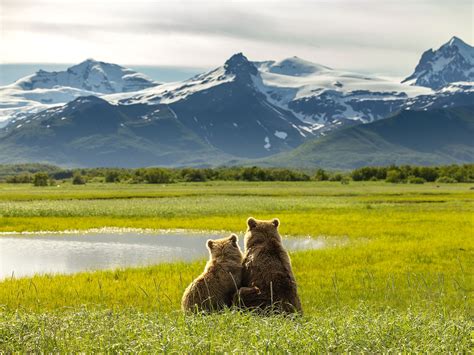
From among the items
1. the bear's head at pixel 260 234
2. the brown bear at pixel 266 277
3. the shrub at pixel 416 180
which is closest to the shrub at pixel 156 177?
the shrub at pixel 416 180

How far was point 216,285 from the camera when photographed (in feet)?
41.5

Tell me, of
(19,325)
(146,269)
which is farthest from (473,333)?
(146,269)

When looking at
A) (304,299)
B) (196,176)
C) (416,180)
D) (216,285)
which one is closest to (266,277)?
(216,285)

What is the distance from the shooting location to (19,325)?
37.8 feet

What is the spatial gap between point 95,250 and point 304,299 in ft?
68.0

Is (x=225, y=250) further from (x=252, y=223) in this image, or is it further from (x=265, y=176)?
(x=265, y=176)

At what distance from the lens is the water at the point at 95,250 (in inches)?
1192

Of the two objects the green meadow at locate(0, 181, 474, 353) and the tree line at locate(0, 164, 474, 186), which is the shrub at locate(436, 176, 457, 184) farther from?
the green meadow at locate(0, 181, 474, 353)

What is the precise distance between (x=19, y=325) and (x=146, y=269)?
14389 mm

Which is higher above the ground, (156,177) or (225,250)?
(225,250)

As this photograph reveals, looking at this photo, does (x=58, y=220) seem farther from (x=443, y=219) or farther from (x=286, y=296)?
(x=286, y=296)

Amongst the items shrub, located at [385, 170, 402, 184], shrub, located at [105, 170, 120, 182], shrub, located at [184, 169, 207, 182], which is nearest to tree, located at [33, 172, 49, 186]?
shrub, located at [105, 170, 120, 182]

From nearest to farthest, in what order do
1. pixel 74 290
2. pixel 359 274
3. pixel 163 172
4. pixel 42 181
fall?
pixel 74 290 → pixel 359 274 → pixel 42 181 → pixel 163 172

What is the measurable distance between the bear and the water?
1628 cm
